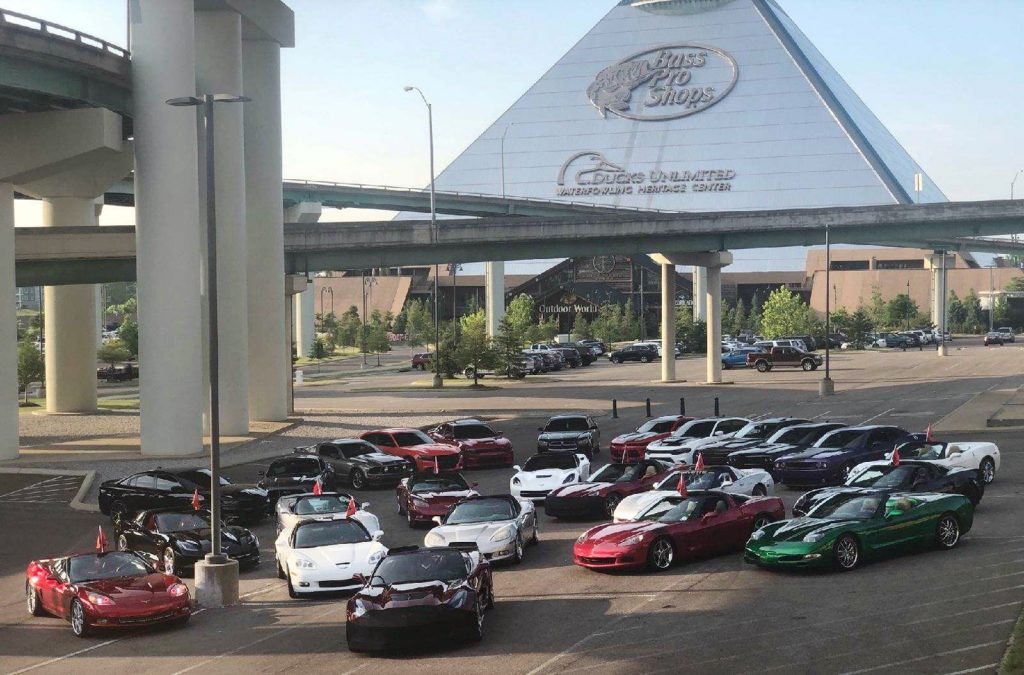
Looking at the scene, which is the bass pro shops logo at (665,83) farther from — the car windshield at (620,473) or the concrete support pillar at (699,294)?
the car windshield at (620,473)

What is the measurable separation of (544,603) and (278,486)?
14.0 m

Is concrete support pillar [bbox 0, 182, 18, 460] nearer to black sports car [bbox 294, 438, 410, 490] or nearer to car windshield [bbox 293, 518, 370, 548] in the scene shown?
black sports car [bbox 294, 438, 410, 490]

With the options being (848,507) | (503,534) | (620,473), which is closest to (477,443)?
(620,473)

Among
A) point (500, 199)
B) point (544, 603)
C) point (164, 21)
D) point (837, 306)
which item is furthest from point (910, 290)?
point (544, 603)

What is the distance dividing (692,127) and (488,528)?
156 metres

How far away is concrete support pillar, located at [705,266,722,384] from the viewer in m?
76.2

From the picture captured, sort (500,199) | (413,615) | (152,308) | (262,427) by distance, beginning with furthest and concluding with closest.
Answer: (500,199)
(262,427)
(152,308)
(413,615)

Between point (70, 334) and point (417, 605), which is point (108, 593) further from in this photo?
point (70, 334)

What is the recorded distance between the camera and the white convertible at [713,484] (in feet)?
82.5

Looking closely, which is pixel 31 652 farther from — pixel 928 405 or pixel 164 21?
pixel 928 405

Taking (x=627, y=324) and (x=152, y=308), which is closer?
(x=152, y=308)

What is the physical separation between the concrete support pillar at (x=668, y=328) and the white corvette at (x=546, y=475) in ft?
155

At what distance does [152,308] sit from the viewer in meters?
42.8

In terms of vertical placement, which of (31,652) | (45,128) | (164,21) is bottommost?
(31,652)
